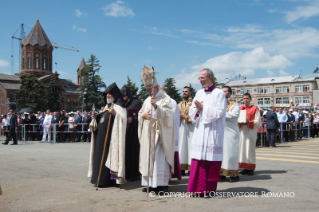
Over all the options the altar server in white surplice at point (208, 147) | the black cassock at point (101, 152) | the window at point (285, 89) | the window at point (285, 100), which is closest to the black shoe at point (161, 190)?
the altar server in white surplice at point (208, 147)

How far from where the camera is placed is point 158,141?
634cm

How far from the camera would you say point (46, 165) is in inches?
388

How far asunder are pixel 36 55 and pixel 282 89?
72213 millimetres

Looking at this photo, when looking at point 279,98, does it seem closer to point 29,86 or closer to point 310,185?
point 29,86

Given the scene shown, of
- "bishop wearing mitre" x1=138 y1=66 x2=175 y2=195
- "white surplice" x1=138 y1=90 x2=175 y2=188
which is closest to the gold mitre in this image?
"bishop wearing mitre" x1=138 y1=66 x2=175 y2=195

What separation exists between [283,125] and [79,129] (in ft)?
43.3

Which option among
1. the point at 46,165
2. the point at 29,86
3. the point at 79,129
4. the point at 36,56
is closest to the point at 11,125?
the point at 79,129

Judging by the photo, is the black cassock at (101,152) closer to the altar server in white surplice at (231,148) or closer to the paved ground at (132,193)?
the paved ground at (132,193)

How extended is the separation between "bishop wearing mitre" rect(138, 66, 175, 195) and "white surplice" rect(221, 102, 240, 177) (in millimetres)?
1558

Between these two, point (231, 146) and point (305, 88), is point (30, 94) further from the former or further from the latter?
point (305, 88)

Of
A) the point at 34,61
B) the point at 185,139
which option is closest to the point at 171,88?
the point at 185,139

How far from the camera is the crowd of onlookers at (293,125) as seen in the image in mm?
19656

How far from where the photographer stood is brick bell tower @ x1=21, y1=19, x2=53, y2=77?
93125 mm

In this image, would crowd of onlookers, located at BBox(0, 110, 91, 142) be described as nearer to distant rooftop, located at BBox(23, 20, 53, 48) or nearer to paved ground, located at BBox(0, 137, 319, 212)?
paved ground, located at BBox(0, 137, 319, 212)
